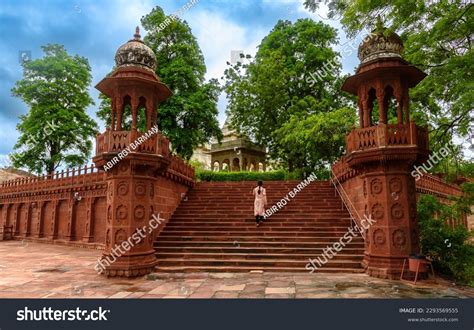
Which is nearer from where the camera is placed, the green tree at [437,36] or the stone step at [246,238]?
the green tree at [437,36]

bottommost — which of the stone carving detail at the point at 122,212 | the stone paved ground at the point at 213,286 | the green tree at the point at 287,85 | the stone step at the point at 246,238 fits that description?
the stone paved ground at the point at 213,286

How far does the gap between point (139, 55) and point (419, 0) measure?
846 cm

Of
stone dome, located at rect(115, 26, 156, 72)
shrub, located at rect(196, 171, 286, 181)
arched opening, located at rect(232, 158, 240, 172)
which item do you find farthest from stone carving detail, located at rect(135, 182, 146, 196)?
arched opening, located at rect(232, 158, 240, 172)

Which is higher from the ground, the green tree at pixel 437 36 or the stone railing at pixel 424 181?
the green tree at pixel 437 36

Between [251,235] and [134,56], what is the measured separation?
787 centimetres

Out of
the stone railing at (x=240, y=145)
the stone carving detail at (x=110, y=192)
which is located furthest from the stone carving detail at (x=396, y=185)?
the stone railing at (x=240, y=145)

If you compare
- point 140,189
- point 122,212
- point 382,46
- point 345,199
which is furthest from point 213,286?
point 382,46

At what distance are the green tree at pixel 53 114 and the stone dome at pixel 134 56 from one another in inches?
703

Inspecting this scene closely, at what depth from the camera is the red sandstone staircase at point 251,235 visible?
11.3 m

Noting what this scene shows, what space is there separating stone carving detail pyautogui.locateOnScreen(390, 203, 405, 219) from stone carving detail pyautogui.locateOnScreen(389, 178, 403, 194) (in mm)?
415

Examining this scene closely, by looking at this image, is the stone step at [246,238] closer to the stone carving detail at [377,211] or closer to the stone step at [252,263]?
the stone step at [252,263]

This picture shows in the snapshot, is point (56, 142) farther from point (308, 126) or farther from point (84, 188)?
point (308, 126)

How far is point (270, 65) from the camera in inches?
1017

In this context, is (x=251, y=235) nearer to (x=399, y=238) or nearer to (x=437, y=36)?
(x=399, y=238)
